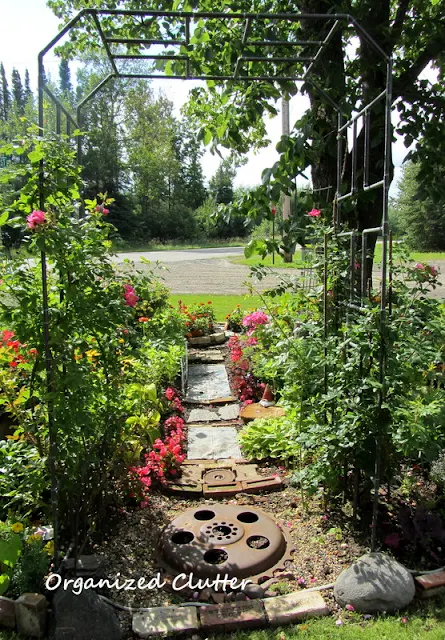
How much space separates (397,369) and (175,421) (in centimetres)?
236

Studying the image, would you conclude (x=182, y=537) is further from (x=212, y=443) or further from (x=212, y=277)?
(x=212, y=277)

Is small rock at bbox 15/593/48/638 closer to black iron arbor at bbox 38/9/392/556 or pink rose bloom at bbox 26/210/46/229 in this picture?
black iron arbor at bbox 38/9/392/556

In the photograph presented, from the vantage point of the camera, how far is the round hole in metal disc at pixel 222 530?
2.58 m

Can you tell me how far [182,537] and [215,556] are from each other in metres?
0.25

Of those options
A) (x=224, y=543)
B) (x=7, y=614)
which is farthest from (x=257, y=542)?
(x=7, y=614)

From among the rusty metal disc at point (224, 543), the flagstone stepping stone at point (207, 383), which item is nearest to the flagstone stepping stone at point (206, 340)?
the flagstone stepping stone at point (207, 383)

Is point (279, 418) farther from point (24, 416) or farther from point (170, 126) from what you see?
point (170, 126)

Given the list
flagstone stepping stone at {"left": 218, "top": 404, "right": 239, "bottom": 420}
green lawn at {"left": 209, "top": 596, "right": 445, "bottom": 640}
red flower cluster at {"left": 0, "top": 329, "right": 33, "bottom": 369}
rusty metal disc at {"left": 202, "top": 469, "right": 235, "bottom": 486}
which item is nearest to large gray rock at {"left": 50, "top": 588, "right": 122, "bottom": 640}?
green lawn at {"left": 209, "top": 596, "right": 445, "bottom": 640}

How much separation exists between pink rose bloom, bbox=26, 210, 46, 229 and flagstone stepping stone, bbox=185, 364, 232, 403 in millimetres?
3370

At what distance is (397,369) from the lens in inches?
86.9

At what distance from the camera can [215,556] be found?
2.43 meters

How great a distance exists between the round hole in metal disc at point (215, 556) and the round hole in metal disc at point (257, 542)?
16 cm

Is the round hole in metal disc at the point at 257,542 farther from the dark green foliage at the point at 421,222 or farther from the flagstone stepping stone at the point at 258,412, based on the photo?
the dark green foliage at the point at 421,222

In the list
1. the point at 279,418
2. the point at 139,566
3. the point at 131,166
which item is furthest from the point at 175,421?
the point at 131,166
